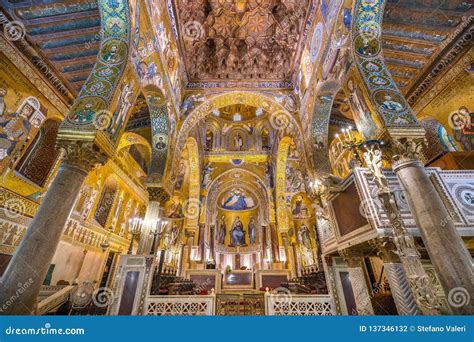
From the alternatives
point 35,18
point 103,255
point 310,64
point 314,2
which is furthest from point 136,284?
point 314,2

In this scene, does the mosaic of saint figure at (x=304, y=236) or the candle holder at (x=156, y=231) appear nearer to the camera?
the candle holder at (x=156, y=231)

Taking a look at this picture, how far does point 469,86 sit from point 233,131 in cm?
1313

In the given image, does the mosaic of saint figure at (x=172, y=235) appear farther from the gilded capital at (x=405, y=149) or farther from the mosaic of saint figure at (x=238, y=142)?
the gilded capital at (x=405, y=149)

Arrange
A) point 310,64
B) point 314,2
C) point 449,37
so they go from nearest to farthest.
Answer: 1. point 449,37
2. point 314,2
3. point 310,64

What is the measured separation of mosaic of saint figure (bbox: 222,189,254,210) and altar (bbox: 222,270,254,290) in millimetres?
5712

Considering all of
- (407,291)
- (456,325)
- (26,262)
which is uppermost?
(26,262)

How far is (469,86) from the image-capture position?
6852 millimetres

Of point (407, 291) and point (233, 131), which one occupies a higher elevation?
point (233, 131)

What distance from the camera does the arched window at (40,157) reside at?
23.6 feet

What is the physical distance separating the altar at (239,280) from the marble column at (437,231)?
460 inches

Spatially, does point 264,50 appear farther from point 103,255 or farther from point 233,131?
point 103,255

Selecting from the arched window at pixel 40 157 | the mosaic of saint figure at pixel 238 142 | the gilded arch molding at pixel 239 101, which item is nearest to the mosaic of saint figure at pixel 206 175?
the mosaic of saint figure at pixel 238 142

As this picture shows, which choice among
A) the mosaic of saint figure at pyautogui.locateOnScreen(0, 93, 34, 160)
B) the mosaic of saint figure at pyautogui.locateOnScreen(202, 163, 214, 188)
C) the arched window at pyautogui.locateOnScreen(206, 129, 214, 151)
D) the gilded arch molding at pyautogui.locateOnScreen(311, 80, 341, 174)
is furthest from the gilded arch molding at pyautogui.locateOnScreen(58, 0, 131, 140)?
the arched window at pyautogui.locateOnScreen(206, 129, 214, 151)

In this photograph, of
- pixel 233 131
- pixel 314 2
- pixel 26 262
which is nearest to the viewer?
pixel 26 262
